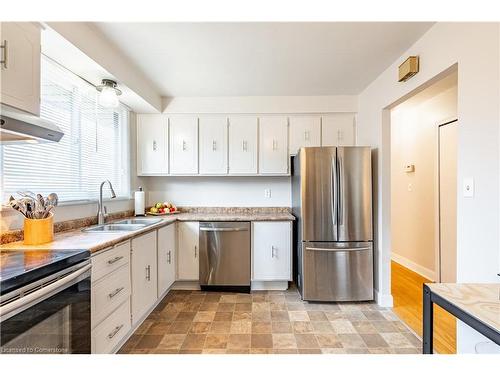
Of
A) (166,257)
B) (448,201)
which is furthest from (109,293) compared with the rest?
(448,201)

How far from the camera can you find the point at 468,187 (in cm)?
152

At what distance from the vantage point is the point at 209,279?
2.99 meters

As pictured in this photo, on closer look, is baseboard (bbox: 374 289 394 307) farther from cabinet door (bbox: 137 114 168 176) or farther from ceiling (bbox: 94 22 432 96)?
cabinet door (bbox: 137 114 168 176)

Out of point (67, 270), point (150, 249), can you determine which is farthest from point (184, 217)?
point (67, 270)

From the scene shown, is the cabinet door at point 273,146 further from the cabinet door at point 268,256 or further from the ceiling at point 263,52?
the cabinet door at point 268,256

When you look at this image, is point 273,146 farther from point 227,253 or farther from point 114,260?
point 114,260

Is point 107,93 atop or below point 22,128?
atop

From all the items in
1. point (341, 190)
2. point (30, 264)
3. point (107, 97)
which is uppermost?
point (107, 97)

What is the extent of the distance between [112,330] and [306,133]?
288cm

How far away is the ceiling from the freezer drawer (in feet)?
5.96

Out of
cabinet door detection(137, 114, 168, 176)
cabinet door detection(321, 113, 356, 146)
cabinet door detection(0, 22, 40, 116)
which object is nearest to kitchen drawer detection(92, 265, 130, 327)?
cabinet door detection(0, 22, 40, 116)

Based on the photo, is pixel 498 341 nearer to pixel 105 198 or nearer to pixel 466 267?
pixel 466 267

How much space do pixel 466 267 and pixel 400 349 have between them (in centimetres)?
87
